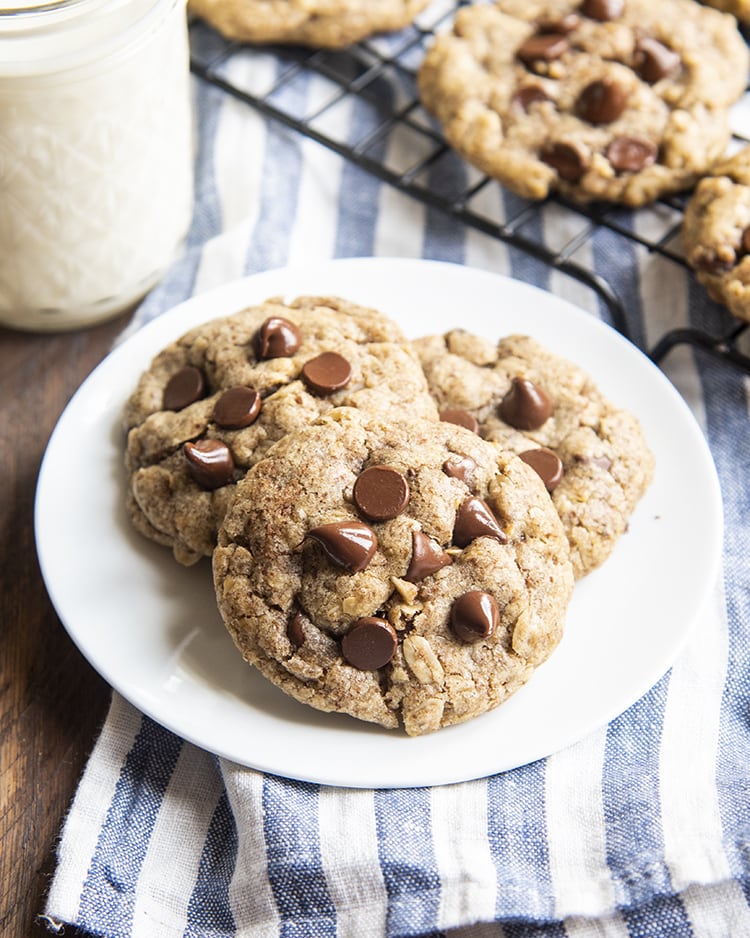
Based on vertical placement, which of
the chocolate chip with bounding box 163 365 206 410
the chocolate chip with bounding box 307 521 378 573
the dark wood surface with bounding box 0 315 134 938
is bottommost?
the dark wood surface with bounding box 0 315 134 938

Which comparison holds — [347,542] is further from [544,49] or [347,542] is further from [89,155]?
[544,49]

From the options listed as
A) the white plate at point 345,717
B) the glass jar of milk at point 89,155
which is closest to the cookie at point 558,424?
the white plate at point 345,717

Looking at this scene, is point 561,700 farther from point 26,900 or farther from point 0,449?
point 0,449

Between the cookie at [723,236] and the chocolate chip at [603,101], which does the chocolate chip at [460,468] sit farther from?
the chocolate chip at [603,101]

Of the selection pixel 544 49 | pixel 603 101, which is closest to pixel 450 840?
pixel 603 101

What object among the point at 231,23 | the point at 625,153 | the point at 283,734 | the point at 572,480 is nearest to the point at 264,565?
the point at 283,734

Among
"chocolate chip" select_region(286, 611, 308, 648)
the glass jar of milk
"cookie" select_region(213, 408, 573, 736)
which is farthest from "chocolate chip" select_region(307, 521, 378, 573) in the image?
the glass jar of milk

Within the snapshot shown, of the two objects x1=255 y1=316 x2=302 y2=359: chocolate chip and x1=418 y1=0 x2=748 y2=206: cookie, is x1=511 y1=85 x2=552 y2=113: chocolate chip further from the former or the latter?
x1=255 y1=316 x2=302 y2=359: chocolate chip
